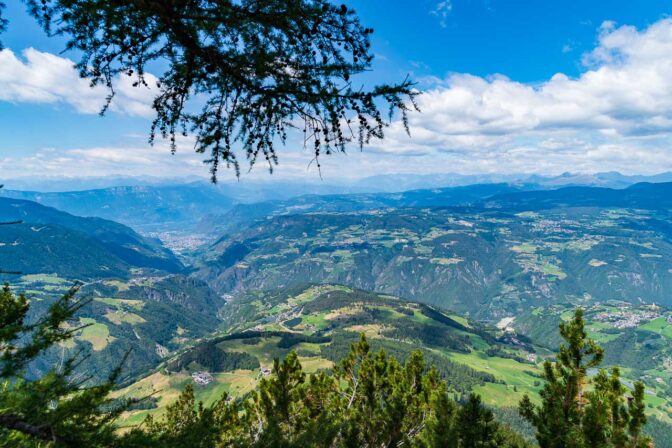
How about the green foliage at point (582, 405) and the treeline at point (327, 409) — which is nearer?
the treeline at point (327, 409)

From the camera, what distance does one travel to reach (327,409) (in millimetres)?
17500

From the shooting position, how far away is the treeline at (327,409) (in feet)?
20.6

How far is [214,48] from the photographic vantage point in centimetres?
543

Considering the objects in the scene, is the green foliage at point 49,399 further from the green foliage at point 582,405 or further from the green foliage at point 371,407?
the green foliage at point 582,405

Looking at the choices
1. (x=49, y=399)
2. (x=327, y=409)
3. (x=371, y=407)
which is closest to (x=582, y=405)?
(x=371, y=407)

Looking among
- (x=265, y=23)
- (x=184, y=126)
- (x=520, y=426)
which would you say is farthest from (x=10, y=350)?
(x=520, y=426)

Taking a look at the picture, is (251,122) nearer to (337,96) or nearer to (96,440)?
(337,96)

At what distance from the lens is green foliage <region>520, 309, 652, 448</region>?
38.3 ft

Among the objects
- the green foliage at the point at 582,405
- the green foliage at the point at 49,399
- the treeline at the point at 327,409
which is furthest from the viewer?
the green foliage at the point at 582,405

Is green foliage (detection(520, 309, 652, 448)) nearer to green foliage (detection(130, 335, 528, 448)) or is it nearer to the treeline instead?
the treeline

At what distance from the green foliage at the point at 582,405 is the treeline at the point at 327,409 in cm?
4

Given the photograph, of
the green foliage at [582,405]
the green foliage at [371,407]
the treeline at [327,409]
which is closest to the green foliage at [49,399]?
the treeline at [327,409]

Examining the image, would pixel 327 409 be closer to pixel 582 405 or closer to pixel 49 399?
pixel 582 405

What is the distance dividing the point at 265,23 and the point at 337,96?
4.52ft
